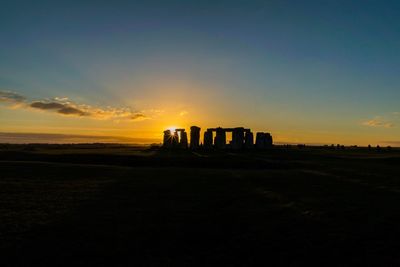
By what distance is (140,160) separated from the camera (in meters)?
33.2

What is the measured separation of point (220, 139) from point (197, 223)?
51843 mm

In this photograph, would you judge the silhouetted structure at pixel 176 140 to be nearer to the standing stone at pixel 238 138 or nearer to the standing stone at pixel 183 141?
Result: the standing stone at pixel 183 141

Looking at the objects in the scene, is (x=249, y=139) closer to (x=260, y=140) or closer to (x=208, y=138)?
(x=260, y=140)

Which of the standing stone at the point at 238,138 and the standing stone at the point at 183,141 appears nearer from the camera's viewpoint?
the standing stone at the point at 238,138

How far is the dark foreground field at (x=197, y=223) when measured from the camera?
806 centimetres

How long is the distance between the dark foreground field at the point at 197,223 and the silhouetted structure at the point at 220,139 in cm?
4160

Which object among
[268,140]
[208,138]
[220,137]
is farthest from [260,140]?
[208,138]

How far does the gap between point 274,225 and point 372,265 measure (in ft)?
10.6

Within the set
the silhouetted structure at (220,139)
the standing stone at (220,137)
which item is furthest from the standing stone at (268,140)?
the standing stone at (220,137)

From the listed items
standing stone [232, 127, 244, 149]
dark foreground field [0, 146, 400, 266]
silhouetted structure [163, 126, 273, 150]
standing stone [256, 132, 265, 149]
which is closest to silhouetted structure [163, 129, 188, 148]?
silhouetted structure [163, 126, 273, 150]

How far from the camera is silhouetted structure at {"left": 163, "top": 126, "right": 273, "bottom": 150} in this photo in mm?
61281

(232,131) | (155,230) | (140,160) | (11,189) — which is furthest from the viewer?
(232,131)

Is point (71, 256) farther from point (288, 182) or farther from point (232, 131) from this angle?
point (232, 131)

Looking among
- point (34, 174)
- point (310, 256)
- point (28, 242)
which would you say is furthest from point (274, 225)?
point (34, 174)
